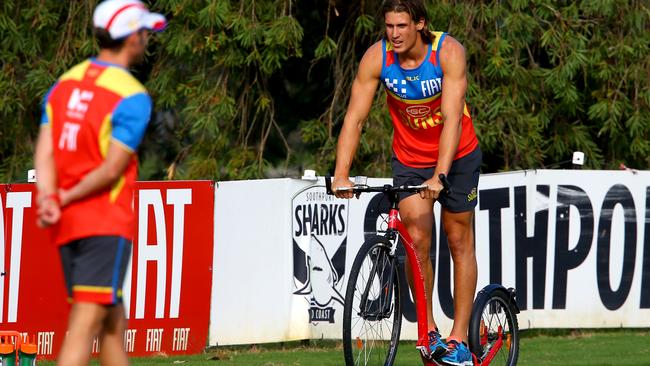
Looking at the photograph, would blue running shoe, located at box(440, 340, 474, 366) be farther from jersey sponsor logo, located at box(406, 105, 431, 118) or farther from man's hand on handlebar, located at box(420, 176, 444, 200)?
jersey sponsor logo, located at box(406, 105, 431, 118)

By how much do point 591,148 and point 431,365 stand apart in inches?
230

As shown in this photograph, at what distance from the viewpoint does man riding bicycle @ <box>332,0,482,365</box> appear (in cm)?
700

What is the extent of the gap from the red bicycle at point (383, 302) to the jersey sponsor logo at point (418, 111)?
1.70 ft

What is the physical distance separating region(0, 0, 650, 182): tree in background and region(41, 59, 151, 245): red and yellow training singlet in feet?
20.8

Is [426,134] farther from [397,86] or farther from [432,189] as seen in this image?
[432,189]

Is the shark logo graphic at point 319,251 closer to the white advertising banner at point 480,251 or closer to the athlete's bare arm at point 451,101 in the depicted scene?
the white advertising banner at point 480,251

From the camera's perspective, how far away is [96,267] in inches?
201

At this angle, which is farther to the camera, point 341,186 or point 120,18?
point 341,186

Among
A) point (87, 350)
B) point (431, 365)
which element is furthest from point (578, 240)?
point (87, 350)

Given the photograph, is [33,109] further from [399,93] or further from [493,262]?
[399,93]

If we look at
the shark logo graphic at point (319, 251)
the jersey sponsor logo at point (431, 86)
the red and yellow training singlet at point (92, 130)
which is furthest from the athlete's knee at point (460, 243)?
the red and yellow training singlet at point (92, 130)

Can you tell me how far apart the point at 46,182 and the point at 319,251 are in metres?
4.88

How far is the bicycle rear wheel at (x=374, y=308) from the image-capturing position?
681cm

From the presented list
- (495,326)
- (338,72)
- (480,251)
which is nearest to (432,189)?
(495,326)
